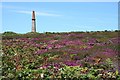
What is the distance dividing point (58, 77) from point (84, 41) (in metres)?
14.3

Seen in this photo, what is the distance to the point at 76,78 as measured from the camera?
16641 millimetres

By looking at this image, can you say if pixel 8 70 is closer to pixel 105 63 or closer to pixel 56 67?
pixel 56 67

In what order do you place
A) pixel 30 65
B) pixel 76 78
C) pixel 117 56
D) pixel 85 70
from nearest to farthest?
pixel 76 78, pixel 85 70, pixel 30 65, pixel 117 56

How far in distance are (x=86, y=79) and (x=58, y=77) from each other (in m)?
1.34

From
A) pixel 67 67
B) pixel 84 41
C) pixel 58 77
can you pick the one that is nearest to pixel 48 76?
pixel 58 77

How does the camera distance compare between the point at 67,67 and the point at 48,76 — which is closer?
the point at 48,76

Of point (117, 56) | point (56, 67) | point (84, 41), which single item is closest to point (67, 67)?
point (56, 67)

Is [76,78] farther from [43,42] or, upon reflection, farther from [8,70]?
[43,42]

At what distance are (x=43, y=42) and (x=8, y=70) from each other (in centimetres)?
1398

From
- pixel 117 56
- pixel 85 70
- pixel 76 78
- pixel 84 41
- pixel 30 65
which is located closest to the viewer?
pixel 76 78

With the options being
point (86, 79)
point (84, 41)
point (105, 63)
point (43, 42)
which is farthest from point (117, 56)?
point (43, 42)

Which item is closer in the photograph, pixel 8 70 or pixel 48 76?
pixel 48 76

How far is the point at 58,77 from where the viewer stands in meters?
16.9

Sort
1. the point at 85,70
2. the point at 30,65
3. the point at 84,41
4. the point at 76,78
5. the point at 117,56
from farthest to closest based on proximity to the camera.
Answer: the point at 84,41 < the point at 117,56 < the point at 30,65 < the point at 85,70 < the point at 76,78
